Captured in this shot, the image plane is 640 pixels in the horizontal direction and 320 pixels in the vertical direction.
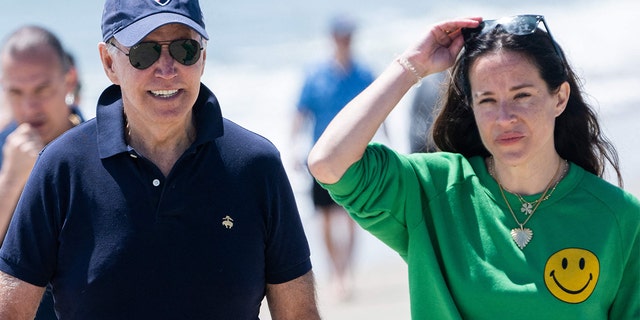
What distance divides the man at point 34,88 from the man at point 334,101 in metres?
4.50

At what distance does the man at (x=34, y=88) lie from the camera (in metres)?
4.75

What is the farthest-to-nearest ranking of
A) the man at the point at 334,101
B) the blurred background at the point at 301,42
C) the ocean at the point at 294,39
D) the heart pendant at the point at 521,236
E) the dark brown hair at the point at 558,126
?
the ocean at the point at 294,39 < the blurred background at the point at 301,42 < the man at the point at 334,101 < the dark brown hair at the point at 558,126 < the heart pendant at the point at 521,236

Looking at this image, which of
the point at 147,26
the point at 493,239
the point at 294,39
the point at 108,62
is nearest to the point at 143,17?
the point at 147,26

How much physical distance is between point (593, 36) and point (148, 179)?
1882 cm

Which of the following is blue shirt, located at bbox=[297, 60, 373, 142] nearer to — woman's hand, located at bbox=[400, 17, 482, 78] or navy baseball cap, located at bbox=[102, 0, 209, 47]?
woman's hand, located at bbox=[400, 17, 482, 78]

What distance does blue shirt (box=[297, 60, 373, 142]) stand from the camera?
10031 millimetres

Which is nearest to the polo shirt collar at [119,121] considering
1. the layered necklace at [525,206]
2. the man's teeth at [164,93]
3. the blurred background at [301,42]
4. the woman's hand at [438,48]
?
the man's teeth at [164,93]

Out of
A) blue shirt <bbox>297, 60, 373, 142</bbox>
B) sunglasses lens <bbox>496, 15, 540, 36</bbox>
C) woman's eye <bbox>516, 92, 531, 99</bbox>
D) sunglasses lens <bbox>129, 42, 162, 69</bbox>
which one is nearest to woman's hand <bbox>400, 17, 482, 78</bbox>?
sunglasses lens <bbox>496, 15, 540, 36</bbox>

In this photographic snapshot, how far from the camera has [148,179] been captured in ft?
11.7

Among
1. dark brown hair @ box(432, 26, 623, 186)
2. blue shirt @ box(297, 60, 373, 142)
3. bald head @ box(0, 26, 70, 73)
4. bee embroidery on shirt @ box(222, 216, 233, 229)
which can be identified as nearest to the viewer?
bee embroidery on shirt @ box(222, 216, 233, 229)

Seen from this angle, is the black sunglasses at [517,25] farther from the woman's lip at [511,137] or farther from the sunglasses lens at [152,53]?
the sunglasses lens at [152,53]

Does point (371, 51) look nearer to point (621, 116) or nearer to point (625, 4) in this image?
point (625, 4)

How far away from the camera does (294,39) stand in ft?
78.7

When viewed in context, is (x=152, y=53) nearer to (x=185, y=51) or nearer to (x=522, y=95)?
(x=185, y=51)
